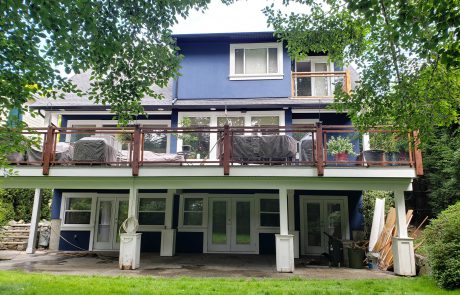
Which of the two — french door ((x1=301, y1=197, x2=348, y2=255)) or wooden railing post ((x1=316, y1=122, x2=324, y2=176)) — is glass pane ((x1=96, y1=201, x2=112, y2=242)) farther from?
wooden railing post ((x1=316, y1=122, x2=324, y2=176))

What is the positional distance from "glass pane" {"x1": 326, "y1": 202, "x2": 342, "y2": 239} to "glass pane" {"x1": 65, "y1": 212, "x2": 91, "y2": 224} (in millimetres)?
9525

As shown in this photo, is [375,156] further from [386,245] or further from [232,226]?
[232,226]

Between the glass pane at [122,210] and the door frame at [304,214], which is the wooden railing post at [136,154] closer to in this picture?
the glass pane at [122,210]

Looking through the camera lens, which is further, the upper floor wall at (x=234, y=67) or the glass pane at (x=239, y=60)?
the glass pane at (x=239, y=60)

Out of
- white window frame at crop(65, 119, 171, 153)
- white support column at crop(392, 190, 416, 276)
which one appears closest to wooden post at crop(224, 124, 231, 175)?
white support column at crop(392, 190, 416, 276)

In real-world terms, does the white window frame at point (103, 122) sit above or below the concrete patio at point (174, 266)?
above

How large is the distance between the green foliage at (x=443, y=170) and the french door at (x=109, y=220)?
40.4 feet

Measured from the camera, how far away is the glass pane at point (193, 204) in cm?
1407

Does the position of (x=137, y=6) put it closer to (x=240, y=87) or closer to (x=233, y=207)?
(x=240, y=87)

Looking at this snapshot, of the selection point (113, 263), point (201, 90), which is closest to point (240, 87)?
point (201, 90)

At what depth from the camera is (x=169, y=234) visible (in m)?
13.1

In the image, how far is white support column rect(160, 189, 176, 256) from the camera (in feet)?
42.4

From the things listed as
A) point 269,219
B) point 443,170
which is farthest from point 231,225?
point 443,170

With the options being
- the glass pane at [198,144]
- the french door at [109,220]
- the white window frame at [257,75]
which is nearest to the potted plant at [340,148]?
the glass pane at [198,144]
